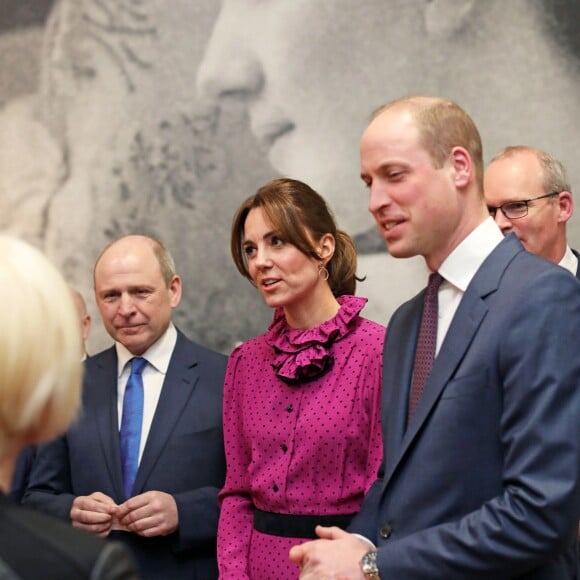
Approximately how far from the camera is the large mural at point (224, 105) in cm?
492

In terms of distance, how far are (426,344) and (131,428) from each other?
5.56ft

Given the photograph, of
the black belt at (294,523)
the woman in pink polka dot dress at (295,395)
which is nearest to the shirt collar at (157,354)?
the woman in pink polka dot dress at (295,395)

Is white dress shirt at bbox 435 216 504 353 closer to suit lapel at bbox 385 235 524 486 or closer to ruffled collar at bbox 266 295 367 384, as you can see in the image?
suit lapel at bbox 385 235 524 486

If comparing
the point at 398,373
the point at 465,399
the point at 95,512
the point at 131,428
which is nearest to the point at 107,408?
the point at 131,428

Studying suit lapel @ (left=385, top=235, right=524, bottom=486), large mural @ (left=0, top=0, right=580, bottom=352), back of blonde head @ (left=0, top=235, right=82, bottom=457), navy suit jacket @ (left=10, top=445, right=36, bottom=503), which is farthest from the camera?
large mural @ (left=0, top=0, right=580, bottom=352)

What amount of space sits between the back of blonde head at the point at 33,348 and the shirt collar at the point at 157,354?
8.13ft

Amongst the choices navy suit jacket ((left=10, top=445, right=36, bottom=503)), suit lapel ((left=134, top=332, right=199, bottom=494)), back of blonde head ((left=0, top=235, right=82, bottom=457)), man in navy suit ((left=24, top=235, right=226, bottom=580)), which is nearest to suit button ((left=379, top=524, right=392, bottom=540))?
back of blonde head ((left=0, top=235, right=82, bottom=457))

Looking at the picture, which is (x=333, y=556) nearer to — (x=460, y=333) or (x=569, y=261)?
(x=460, y=333)

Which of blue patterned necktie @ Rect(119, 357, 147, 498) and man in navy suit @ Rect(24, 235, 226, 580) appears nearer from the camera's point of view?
man in navy suit @ Rect(24, 235, 226, 580)

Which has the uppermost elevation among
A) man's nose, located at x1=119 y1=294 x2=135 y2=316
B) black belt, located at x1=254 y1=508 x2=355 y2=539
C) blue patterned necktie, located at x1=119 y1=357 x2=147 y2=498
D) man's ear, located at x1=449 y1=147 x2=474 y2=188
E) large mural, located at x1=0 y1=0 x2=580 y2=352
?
large mural, located at x1=0 y1=0 x2=580 y2=352

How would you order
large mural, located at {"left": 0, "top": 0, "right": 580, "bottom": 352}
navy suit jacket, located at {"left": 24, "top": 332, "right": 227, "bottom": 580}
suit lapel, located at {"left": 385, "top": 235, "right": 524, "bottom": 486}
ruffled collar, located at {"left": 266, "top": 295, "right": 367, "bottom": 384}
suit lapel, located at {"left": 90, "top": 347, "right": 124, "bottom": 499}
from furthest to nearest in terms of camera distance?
large mural, located at {"left": 0, "top": 0, "right": 580, "bottom": 352} < suit lapel, located at {"left": 90, "top": 347, "right": 124, "bottom": 499} < navy suit jacket, located at {"left": 24, "top": 332, "right": 227, "bottom": 580} < ruffled collar, located at {"left": 266, "top": 295, "right": 367, "bottom": 384} < suit lapel, located at {"left": 385, "top": 235, "right": 524, "bottom": 486}

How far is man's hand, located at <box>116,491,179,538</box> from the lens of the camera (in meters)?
3.66

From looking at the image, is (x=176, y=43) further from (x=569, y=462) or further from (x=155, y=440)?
(x=569, y=462)

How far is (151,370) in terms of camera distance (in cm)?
412
